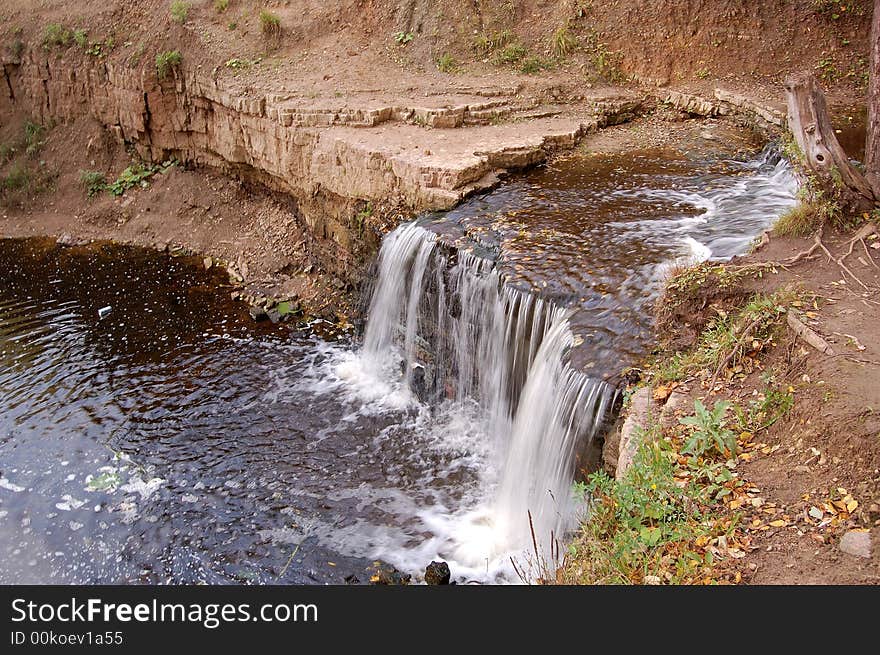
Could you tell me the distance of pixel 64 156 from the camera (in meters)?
17.2

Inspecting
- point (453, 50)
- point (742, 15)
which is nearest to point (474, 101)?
point (453, 50)

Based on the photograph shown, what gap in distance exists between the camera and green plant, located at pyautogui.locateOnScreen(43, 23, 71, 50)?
17047 millimetres

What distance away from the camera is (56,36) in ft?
55.9

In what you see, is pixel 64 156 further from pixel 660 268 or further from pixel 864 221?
pixel 864 221

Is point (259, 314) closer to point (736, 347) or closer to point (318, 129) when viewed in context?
point (318, 129)

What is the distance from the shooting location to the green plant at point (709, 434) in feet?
18.3

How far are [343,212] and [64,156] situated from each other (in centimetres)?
883

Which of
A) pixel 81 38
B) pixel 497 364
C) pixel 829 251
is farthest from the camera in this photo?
pixel 81 38

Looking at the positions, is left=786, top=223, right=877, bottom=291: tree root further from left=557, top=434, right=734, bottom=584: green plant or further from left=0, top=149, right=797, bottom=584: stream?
left=557, top=434, right=734, bottom=584: green plant

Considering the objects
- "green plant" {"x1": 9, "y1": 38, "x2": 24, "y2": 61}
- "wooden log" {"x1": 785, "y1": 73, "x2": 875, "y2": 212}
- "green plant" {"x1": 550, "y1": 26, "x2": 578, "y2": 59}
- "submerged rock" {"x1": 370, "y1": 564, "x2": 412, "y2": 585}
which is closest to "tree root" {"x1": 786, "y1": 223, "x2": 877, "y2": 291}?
"wooden log" {"x1": 785, "y1": 73, "x2": 875, "y2": 212}

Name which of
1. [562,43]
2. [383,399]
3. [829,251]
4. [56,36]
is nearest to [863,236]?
[829,251]

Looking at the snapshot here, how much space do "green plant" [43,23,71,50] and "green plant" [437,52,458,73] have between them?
29.5ft

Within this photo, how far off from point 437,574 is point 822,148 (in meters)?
6.06

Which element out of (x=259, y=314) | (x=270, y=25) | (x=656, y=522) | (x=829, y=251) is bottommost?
(x=259, y=314)
